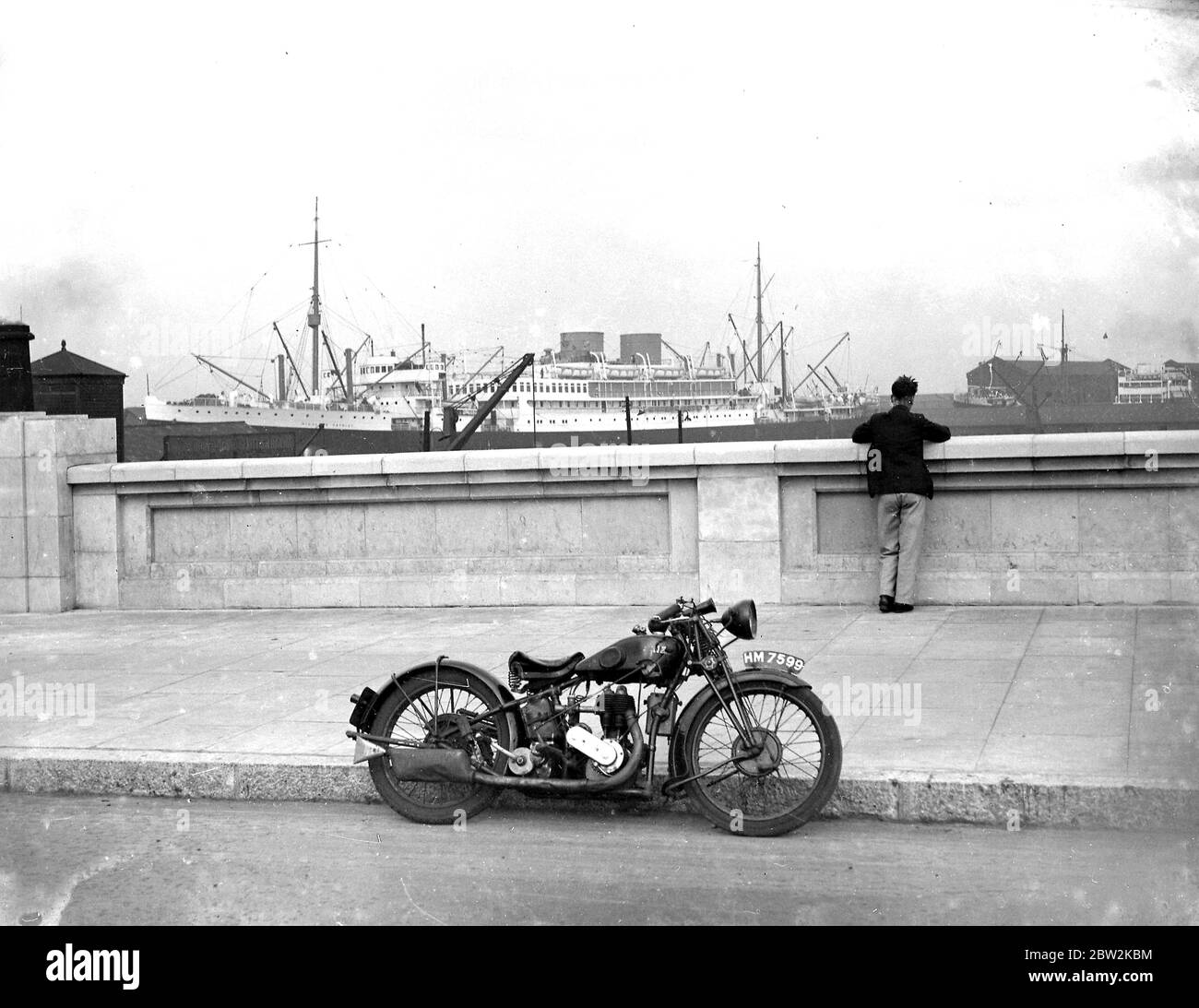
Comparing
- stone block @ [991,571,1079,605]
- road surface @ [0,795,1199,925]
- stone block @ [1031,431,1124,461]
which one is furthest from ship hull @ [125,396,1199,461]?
road surface @ [0,795,1199,925]

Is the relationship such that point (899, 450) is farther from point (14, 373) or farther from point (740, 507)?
point (14, 373)

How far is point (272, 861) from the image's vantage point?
5988 millimetres

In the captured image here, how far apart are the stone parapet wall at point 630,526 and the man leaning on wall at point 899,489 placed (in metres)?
0.24

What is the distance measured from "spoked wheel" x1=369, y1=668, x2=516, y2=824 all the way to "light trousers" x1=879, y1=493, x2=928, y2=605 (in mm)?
5305

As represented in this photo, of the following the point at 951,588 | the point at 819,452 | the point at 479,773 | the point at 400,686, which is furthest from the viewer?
the point at 819,452

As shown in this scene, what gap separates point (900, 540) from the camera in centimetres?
1110

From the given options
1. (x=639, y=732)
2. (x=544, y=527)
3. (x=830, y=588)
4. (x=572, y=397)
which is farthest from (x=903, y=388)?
(x=572, y=397)

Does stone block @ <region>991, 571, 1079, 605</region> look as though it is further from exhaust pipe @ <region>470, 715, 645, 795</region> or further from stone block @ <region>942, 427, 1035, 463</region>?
exhaust pipe @ <region>470, 715, 645, 795</region>

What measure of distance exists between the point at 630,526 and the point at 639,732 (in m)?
6.27

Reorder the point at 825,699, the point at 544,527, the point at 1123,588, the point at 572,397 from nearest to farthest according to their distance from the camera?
1. the point at 825,699
2. the point at 1123,588
3. the point at 544,527
4. the point at 572,397

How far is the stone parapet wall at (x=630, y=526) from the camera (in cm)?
1099

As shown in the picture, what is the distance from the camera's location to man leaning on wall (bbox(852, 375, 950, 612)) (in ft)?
36.2
